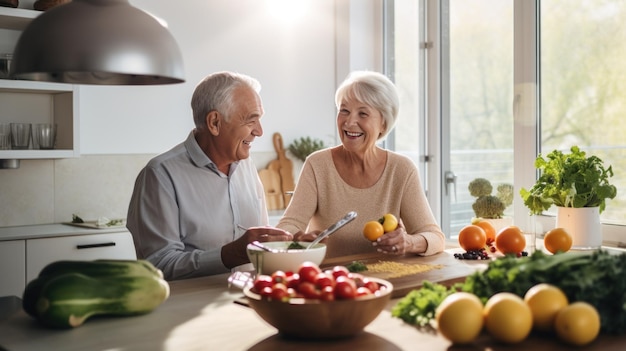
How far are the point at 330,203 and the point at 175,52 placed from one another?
143cm

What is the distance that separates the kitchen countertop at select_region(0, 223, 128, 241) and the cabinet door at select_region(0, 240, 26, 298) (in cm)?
3

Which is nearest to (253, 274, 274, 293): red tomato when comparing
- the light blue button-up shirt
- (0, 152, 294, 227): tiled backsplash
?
the light blue button-up shirt

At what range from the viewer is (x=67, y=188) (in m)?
4.12

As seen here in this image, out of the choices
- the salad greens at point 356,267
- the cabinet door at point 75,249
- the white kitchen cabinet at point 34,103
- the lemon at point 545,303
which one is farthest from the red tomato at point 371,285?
the white kitchen cabinet at point 34,103

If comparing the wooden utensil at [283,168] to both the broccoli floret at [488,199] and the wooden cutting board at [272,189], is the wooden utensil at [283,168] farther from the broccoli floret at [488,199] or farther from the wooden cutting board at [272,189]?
the broccoli floret at [488,199]

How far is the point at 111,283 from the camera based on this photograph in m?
1.72

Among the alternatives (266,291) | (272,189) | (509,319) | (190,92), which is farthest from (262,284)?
(272,189)

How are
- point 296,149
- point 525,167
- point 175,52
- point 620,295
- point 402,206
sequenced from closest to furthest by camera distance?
point 620,295
point 175,52
point 402,206
point 525,167
point 296,149

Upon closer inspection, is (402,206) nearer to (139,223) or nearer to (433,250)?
(433,250)

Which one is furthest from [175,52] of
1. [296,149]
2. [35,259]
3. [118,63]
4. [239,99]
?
[296,149]

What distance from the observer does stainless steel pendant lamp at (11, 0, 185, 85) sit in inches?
65.7

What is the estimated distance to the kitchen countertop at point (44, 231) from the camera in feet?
11.6

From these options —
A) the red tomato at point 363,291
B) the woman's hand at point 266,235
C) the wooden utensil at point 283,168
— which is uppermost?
the wooden utensil at point 283,168

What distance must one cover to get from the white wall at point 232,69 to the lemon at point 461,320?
3.14m
